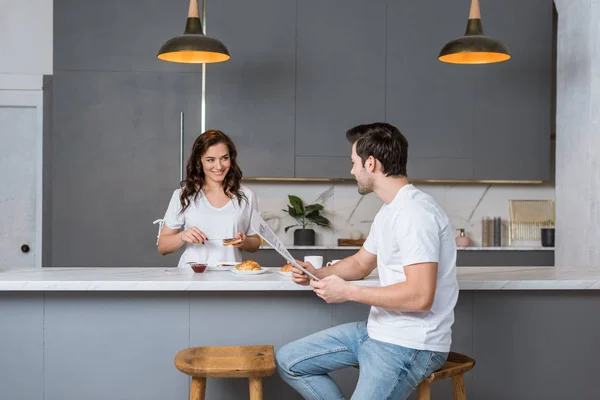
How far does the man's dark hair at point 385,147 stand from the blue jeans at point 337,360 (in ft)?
1.91

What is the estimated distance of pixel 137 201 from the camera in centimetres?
511

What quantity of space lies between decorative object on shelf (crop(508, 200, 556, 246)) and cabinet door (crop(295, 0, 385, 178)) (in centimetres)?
140

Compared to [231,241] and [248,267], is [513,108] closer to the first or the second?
[231,241]

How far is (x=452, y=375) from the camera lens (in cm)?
241

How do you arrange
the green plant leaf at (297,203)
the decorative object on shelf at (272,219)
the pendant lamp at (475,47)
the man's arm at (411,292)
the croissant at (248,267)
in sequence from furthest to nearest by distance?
the decorative object on shelf at (272,219), the green plant leaf at (297,203), the pendant lamp at (475,47), the croissant at (248,267), the man's arm at (411,292)

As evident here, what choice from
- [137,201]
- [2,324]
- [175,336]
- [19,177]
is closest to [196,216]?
[175,336]

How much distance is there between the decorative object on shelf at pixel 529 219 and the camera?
18.5 ft

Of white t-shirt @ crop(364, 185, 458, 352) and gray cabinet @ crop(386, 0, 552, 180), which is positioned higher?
gray cabinet @ crop(386, 0, 552, 180)

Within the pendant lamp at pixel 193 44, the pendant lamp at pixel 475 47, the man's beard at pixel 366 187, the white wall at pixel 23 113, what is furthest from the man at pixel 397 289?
the white wall at pixel 23 113

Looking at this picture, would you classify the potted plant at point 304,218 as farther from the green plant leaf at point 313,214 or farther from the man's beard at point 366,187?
the man's beard at point 366,187

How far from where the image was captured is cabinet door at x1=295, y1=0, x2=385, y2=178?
5.16m

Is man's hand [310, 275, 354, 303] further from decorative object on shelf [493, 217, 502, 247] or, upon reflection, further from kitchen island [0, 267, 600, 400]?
decorative object on shelf [493, 217, 502, 247]

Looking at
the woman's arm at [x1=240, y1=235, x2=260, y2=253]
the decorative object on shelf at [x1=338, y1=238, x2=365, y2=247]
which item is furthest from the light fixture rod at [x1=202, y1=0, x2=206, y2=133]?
the woman's arm at [x1=240, y1=235, x2=260, y2=253]

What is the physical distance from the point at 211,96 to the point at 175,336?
2570mm
